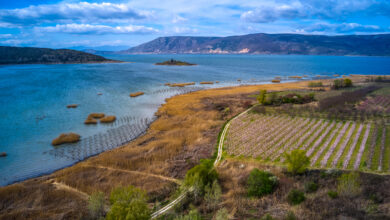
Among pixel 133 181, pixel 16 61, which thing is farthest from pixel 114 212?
pixel 16 61

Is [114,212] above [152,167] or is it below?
above

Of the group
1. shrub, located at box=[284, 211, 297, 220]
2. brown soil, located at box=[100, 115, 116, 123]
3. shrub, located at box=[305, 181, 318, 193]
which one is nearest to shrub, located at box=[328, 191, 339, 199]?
shrub, located at box=[305, 181, 318, 193]

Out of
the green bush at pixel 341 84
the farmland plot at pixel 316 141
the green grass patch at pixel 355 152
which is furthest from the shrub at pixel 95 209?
the green bush at pixel 341 84

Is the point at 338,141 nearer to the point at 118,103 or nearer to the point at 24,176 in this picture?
the point at 24,176

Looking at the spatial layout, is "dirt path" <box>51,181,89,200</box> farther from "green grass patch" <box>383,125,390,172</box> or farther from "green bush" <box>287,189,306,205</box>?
"green grass patch" <box>383,125,390,172</box>

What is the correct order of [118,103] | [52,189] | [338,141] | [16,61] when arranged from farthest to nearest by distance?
[16,61] < [118,103] < [338,141] < [52,189]

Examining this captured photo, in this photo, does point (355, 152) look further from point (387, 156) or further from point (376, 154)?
point (387, 156)

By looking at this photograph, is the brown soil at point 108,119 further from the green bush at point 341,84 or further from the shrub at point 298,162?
the green bush at point 341,84

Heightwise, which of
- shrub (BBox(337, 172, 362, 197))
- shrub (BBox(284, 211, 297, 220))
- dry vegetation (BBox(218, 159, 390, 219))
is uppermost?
shrub (BBox(337, 172, 362, 197))
